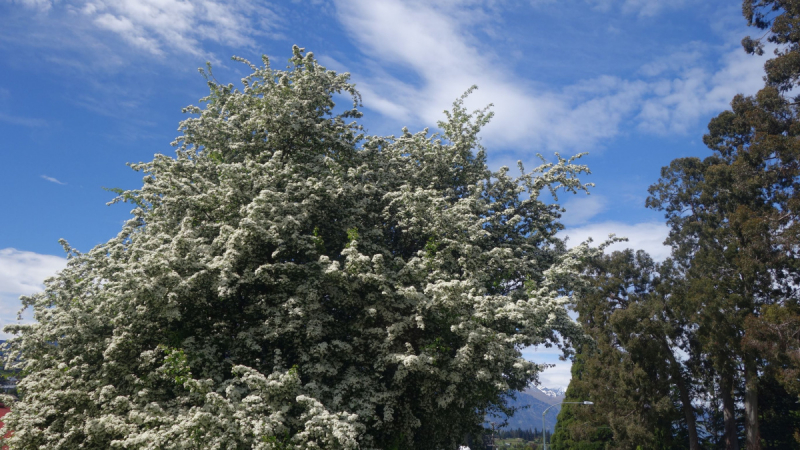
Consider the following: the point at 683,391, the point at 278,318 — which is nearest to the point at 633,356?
the point at 683,391

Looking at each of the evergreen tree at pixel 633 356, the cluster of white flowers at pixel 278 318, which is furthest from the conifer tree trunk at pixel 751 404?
the cluster of white flowers at pixel 278 318

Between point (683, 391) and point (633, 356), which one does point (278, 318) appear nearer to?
point (633, 356)

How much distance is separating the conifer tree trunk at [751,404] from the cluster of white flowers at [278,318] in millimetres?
20512

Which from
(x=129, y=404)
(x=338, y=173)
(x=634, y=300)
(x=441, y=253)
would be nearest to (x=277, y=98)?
(x=338, y=173)

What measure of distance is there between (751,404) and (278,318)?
3206 cm

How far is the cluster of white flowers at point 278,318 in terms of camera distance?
10.8m

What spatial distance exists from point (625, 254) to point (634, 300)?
4005 millimetres

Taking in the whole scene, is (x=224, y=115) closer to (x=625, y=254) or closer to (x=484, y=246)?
(x=484, y=246)

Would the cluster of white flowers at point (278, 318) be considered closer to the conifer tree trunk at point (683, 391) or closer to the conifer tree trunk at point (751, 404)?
the conifer tree trunk at point (751, 404)

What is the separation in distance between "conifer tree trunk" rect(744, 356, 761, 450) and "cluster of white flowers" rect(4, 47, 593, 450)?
2051 cm

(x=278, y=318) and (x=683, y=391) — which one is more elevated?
(x=683, y=391)

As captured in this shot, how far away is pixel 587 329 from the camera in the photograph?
41.5m

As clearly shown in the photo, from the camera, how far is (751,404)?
31781mm

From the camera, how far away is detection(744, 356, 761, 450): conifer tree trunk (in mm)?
29156
